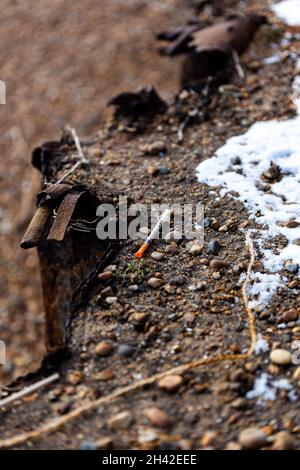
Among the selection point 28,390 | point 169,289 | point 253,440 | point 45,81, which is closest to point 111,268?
point 169,289

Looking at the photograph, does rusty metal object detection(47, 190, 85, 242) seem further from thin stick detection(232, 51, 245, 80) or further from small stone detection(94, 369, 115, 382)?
thin stick detection(232, 51, 245, 80)

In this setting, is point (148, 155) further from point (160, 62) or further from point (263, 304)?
point (160, 62)

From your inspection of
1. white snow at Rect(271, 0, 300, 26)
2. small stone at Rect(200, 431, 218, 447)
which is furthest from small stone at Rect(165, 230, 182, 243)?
white snow at Rect(271, 0, 300, 26)

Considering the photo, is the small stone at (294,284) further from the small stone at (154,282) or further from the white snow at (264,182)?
the small stone at (154,282)

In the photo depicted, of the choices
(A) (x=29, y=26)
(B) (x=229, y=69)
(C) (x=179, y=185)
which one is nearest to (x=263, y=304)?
(C) (x=179, y=185)

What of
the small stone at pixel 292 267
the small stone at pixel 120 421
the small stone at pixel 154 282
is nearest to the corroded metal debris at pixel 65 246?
the small stone at pixel 154 282

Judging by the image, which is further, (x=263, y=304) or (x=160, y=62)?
(x=160, y=62)
